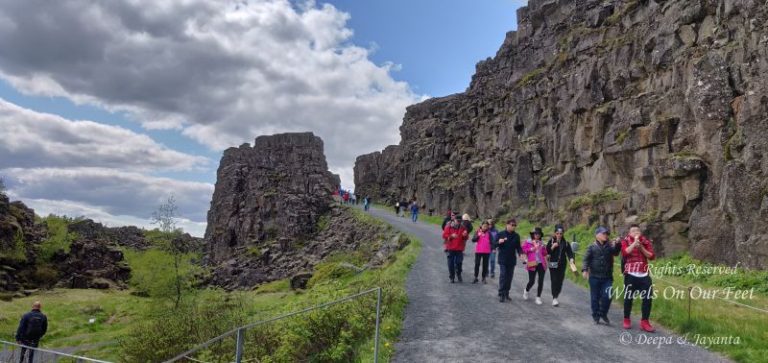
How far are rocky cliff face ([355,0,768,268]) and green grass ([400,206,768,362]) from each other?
109 centimetres

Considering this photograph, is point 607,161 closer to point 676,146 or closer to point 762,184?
point 676,146

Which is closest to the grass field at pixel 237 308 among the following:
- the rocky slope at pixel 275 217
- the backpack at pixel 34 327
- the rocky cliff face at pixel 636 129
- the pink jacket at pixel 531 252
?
the backpack at pixel 34 327

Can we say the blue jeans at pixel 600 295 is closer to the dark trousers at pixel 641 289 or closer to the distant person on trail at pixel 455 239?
the dark trousers at pixel 641 289

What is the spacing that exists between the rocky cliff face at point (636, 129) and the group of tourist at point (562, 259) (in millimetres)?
7703

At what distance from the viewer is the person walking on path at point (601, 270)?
1198cm

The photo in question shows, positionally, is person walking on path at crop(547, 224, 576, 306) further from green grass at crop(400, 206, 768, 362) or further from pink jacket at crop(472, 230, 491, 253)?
pink jacket at crop(472, 230, 491, 253)

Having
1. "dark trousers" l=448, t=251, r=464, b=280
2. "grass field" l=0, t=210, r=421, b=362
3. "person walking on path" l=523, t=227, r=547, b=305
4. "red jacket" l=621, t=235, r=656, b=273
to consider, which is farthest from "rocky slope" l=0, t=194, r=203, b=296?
"red jacket" l=621, t=235, r=656, b=273

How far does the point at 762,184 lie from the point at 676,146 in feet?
23.1

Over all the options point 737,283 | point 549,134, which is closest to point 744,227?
point 737,283

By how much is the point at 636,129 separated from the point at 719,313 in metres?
16.9

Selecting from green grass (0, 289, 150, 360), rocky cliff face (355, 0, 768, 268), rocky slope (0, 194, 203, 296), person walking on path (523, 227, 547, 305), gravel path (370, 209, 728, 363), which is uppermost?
rocky cliff face (355, 0, 768, 268)

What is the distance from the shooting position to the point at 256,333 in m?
12.4

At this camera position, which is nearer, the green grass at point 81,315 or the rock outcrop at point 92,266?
the green grass at point 81,315

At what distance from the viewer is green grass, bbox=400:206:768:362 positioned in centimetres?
988
